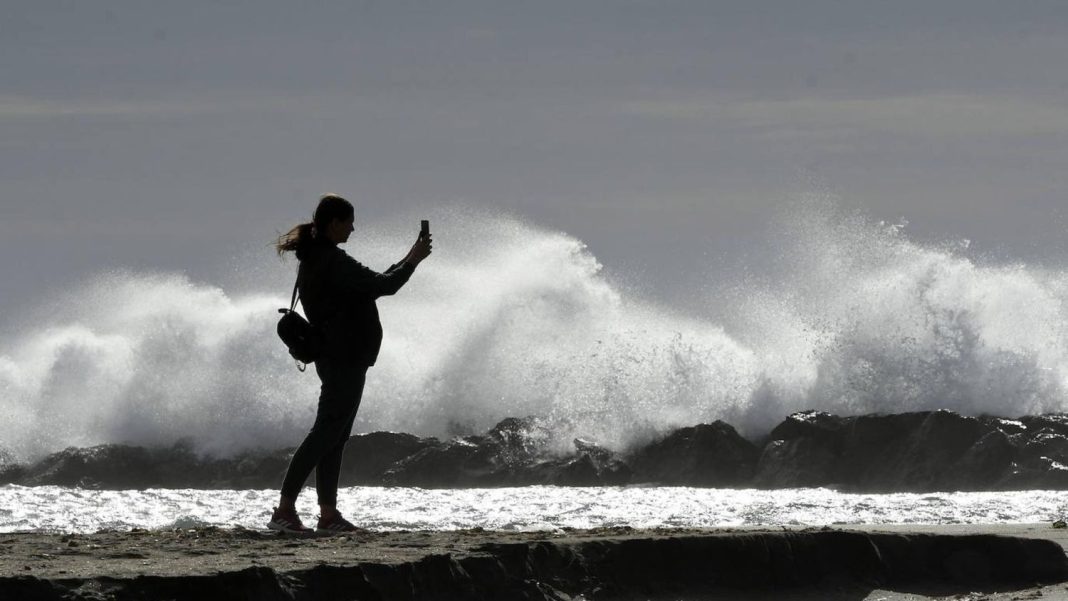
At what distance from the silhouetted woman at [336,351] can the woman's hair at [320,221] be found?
0.40 feet

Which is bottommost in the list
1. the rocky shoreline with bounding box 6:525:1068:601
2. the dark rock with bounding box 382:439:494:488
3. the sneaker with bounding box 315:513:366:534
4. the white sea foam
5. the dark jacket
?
the rocky shoreline with bounding box 6:525:1068:601

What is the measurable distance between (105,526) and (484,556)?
728 cm

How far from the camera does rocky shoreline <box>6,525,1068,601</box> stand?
4.47 m

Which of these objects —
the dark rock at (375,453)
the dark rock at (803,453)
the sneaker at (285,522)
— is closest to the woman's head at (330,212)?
the sneaker at (285,522)

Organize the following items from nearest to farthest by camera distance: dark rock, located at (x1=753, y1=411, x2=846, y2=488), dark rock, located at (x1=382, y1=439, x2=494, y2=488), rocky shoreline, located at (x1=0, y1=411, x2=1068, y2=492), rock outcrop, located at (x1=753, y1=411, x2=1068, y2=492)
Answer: rock outcrop, located at (x1=753, y1=411, x2=1068, y2=492) → rocky shoreline, located at (x1=0, y1=411, x2=1068, y2=492) → dark rock, located at (x1=753, y1=411, x2=846, y2=488) → dark rock, located at (x1=382, y1=439, x2=494, y2=488)

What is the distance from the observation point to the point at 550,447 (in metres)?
24.7

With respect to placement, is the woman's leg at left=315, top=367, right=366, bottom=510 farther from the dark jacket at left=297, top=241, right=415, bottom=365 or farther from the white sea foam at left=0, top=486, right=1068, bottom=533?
the white sea foam at left=0, top=486, right=1068, bottom=533

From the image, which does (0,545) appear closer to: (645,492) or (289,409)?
(645,492)

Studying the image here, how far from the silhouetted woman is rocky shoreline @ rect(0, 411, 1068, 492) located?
1489cm

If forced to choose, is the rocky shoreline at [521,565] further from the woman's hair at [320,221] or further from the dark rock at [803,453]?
the dark rock at [803,453]

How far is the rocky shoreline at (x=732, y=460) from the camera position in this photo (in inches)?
808

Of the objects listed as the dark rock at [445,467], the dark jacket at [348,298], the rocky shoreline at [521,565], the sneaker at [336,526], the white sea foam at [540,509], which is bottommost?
the rocky shoreline at [521,565]

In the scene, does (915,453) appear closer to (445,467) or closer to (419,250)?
(445,467)

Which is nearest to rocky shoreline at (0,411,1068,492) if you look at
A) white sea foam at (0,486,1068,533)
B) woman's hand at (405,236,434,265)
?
white sea foam at (0,486,1068,533)
